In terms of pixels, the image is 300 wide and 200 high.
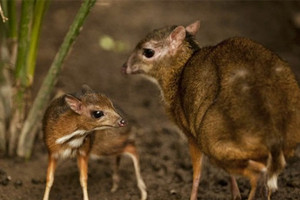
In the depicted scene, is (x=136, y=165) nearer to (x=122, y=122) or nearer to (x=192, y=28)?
(x=122, y=122)

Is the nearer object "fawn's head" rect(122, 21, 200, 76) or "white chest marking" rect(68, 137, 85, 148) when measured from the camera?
"white chest marking" rect(68, 137, 85, 148)

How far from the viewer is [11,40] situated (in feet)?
24.8

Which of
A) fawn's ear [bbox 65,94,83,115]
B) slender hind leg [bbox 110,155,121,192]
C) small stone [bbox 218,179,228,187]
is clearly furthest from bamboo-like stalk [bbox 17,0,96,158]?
small stone [bbox 218,179,228,187]

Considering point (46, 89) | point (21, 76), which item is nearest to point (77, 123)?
point (46, 89)

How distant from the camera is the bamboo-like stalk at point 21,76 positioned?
23.7 ft

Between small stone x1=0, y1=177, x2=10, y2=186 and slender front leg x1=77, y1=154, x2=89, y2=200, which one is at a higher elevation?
slender front leg x1=77, y1=154, x2=89, y2=200

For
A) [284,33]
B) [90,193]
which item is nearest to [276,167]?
[90,193]

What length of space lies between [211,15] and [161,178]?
18.5ft

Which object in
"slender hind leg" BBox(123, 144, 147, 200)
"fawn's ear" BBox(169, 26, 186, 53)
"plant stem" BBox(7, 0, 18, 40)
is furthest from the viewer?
"plant stem" BBox(7, 0, 18, 40)

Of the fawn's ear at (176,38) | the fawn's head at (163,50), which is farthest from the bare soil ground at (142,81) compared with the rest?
the fawn's ear at (176,38)

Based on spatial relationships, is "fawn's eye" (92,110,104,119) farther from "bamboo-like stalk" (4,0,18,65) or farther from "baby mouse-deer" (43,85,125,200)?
"bamboo-like stalk" (4,0,18,65)

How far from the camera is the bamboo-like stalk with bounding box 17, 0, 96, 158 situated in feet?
22.6

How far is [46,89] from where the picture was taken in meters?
7.33

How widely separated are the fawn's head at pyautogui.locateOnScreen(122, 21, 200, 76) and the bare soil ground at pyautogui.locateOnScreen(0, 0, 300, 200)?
4.01 ft
